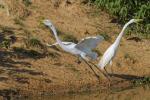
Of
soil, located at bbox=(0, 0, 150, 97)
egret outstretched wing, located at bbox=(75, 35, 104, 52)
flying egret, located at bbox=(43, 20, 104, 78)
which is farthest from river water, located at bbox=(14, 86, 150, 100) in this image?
egret outstretched wing, located at bbox=(75, 35, 104, 52)

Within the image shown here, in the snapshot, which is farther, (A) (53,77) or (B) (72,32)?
(B) (72,32)

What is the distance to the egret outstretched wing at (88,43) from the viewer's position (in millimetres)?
17880

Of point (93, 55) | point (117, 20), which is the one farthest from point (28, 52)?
point (117, 20)

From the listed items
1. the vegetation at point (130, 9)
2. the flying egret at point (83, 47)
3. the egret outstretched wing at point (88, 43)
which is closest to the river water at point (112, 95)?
the flying egret at point (83, 47)

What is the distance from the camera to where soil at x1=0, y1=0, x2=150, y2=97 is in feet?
59.8

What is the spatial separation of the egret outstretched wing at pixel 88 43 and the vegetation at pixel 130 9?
16.8 ft

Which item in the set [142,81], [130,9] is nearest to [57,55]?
[142,81]

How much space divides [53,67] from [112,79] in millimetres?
1892

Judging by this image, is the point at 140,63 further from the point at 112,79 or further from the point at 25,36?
the point at 25,36

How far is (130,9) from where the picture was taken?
23.6 meters

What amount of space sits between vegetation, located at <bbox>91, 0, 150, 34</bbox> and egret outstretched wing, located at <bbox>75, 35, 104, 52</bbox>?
512 centimetres

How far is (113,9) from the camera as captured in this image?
76.9 feet

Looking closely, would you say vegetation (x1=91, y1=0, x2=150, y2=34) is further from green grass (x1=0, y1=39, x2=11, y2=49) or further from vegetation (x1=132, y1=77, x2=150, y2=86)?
green grass (x1=0, y1=39, x2=11, y2=49)

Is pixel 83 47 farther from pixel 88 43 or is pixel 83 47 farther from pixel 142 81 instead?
pixel 142 81
